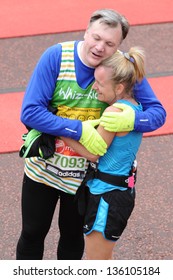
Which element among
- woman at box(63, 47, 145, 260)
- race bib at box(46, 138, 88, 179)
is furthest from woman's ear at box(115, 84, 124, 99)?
race bib at box(46, 138, 88, 179)

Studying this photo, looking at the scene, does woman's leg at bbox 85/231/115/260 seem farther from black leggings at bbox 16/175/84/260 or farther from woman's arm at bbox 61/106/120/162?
woman's arm at bbox 61/106/120/162

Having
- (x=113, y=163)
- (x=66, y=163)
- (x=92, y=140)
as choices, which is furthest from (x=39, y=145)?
(x=113, y=163)

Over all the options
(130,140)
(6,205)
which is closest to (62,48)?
(130,140)

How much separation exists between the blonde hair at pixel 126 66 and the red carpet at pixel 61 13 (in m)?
4.17

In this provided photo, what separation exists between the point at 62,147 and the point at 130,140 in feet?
1.23

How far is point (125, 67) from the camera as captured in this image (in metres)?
3.05

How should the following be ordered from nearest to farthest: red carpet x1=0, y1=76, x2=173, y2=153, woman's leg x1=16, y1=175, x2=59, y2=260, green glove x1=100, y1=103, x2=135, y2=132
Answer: green glove x1=100, y1=103, x2=135, y2=132
woman's leg x1=16, y1=175, x2=59, y2=260
red carpet x1=0, y1=76, x2=173, y2=153

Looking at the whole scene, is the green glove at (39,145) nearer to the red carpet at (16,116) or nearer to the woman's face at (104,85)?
the woman's face at (104,85)

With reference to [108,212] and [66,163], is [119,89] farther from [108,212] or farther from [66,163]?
[108,212]

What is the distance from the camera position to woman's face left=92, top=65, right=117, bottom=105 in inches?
120

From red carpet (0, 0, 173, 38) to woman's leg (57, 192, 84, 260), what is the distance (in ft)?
12.8

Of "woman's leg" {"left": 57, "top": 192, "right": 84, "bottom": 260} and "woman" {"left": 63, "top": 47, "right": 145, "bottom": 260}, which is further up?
"woman" {"left": 63, "top": 47, "right": 145, "bottom": 260}

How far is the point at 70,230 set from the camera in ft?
12.0
